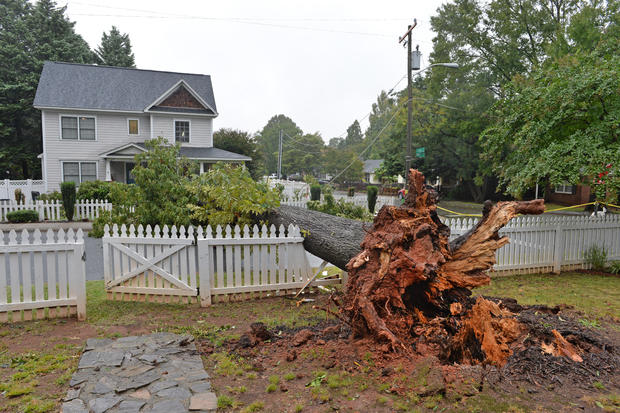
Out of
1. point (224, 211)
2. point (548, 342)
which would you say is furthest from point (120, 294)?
point (548, 342)

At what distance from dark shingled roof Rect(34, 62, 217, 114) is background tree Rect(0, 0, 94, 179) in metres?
6.51

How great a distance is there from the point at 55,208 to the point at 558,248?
17920mm

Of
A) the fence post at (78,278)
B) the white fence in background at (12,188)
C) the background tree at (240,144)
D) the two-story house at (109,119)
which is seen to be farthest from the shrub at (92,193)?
the background tree at (240,144)

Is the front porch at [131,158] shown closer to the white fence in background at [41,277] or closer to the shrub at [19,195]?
the shrub at [19,195]

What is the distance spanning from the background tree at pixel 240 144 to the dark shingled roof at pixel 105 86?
5.03 m

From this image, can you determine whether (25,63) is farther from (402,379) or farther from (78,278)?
(402,379)

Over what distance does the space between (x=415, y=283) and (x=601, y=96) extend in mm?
6998

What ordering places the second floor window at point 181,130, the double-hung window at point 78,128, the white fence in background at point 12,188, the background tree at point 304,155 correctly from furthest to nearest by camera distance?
1. the background tree at point 304,155
2. the second floor window at point 181,130
3. the double-hung window at point 78,128
4. the white fence in background at point 12,188

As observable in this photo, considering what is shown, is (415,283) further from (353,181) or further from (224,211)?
(353,181)

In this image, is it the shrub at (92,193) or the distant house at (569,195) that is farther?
the distant house at (569,195)

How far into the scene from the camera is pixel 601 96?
8.20 m

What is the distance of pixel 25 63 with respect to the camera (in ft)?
98.5

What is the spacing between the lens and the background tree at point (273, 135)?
81.5 m

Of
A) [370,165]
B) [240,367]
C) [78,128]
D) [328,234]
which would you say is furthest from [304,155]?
[240,367]
